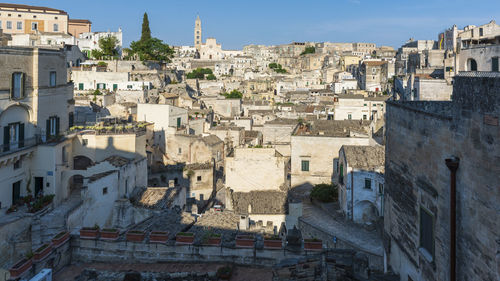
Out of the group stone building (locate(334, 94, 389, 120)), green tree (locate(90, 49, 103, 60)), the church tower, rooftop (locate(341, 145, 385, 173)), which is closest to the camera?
rooftop (locate(341, 145, 385, 173))

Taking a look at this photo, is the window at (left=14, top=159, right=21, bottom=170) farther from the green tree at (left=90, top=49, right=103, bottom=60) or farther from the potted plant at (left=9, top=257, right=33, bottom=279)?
the green tree at (left=90, top=49, right=103, bottom=60)

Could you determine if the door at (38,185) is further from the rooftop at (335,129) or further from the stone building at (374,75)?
the stone building at (374,75)

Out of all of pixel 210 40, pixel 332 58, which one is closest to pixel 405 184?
pixel 332 58

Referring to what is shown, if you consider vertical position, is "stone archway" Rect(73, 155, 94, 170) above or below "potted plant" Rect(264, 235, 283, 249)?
above

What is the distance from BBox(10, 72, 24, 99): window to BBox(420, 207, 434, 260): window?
2097 centimetres

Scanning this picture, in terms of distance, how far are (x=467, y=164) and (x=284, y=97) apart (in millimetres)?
75234

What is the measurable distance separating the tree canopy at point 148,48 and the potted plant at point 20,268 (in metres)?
67.9

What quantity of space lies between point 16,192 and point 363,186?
18616 millimetres

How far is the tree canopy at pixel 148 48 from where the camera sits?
75188 mm

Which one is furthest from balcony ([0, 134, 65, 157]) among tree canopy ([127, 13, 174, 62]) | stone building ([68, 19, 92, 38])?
stone building ([68, 19, 92, 38])

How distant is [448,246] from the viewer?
334 inches

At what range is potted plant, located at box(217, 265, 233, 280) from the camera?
9594 millimetres

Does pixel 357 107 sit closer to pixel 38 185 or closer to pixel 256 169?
pixel 256 169

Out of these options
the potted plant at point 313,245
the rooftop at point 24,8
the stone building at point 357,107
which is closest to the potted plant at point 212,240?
the potted plant at point 313,245
